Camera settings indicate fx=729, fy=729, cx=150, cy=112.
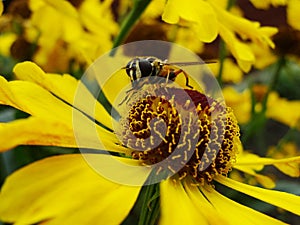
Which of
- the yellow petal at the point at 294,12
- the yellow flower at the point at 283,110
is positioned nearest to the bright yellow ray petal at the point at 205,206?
the yellow petal at the point at 294,12

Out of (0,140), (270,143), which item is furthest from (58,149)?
(270,143)

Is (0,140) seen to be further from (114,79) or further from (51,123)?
(114,79)

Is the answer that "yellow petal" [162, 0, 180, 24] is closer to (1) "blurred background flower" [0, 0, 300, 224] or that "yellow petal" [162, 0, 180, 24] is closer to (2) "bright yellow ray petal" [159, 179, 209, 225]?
(1) "blurred background flower" [0, 0, 300, 224]

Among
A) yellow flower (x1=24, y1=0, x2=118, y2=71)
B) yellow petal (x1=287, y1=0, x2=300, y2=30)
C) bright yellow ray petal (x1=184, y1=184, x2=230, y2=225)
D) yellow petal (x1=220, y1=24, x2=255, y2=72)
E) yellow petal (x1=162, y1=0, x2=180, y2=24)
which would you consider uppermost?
yellow flower (x1=24, y1=0, x2=118, y2=71)

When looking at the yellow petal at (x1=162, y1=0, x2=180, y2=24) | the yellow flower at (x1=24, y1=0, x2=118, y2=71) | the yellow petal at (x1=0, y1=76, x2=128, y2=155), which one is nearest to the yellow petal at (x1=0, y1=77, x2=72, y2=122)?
the yellow petal at (x1=0, y1=76, x2=128, y2=155)

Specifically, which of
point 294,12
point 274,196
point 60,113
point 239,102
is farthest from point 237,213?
point 239,102
